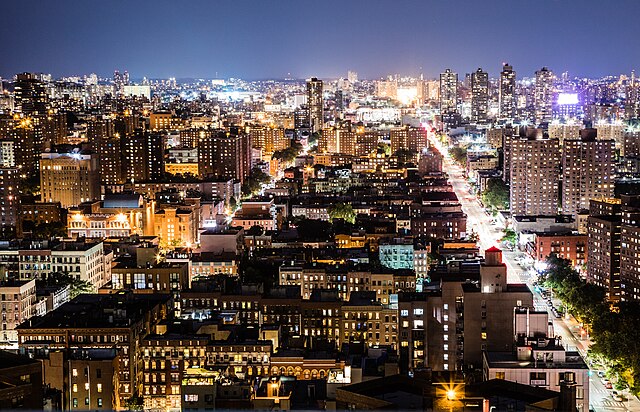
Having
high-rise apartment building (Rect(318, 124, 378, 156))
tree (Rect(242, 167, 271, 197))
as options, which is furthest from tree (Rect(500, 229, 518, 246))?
high-rise apartment building (Rect(318, 124, 378, 156))

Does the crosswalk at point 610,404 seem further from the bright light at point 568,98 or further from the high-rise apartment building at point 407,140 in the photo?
the bright light at point 568,98

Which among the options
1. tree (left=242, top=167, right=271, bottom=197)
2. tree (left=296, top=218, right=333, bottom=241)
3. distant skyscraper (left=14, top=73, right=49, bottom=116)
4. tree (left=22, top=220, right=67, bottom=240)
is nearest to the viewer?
tree (left=296, top=218, right=333, bottom=241)

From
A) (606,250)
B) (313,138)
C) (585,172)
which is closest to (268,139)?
(313,138)

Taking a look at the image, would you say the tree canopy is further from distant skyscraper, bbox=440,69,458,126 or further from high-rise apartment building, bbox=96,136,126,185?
distant skyscraper, bbox=440,69,458,126

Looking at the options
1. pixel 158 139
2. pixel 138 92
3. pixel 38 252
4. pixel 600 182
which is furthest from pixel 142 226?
pixel 138 92

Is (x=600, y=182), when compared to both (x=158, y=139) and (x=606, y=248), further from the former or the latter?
(x=158, y=139)

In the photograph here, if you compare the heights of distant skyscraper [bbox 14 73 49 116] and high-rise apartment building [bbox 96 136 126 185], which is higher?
distant skyscraper [bbox 14 73 49 116]
